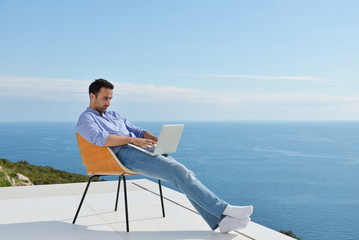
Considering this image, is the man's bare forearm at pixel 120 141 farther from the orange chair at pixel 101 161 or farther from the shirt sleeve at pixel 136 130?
the shirt sleeve at pixel 136 130

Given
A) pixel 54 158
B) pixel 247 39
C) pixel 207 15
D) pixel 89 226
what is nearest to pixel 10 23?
pixel 207 15

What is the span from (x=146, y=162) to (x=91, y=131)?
1.30ft

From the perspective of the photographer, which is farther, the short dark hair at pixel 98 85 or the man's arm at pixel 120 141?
the short dark hair at pixel 98 85

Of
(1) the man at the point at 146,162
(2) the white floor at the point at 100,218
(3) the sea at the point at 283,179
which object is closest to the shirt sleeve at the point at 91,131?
(1) the man at the point at 146,162

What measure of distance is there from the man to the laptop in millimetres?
37

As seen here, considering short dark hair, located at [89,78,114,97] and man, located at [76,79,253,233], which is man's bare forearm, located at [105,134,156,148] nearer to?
man, located at [76,79,253,233]

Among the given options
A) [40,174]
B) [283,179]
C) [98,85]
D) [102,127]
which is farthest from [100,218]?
[283,179]

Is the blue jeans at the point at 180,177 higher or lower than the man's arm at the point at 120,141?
lower

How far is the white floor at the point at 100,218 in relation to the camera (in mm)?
2801

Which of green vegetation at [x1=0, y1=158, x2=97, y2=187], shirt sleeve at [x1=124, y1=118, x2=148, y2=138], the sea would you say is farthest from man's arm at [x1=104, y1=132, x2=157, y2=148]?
the sea

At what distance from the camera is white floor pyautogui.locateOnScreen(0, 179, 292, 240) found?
2801 mm

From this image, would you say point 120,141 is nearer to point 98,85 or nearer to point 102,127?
point 102,127

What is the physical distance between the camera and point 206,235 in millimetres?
2744

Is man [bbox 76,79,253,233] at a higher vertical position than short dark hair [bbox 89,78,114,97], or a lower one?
lower
